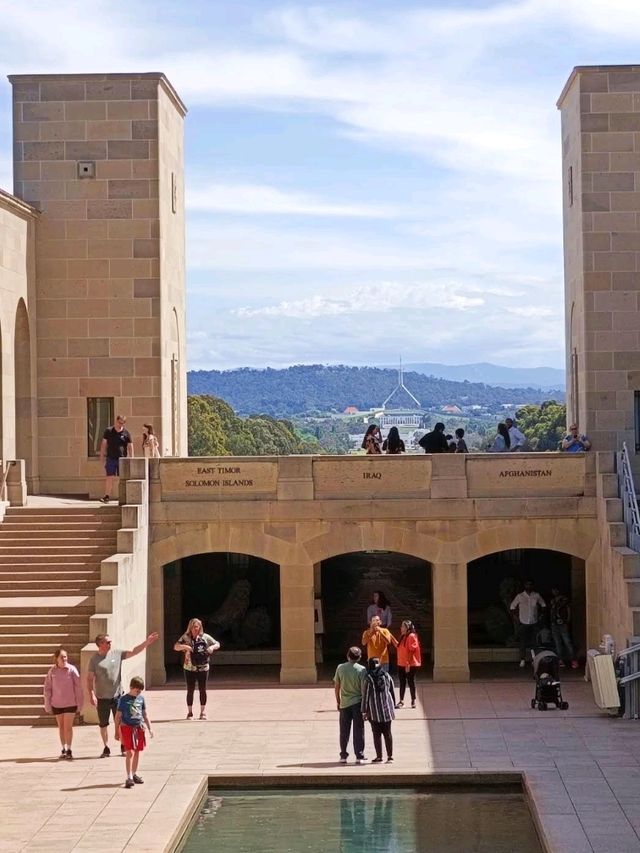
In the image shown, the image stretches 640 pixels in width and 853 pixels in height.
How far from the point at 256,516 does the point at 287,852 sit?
13647 millimetres

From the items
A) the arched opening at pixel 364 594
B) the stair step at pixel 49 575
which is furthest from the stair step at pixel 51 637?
the arched opening at pixel 364 594

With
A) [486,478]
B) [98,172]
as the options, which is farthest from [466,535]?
[98,172]

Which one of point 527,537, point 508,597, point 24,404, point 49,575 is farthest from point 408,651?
point 24,404

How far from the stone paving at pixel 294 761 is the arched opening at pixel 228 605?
5.00m

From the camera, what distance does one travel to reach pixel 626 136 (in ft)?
113

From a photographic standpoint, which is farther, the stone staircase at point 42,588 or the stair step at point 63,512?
the stair step at point 63,512

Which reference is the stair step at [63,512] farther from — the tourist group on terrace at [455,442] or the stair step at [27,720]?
the stair step at [27,720]

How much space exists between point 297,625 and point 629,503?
667 centimetres

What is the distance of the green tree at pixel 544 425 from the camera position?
9738 cm

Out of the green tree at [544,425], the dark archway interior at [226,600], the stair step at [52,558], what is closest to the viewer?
the stair step at [52,558]

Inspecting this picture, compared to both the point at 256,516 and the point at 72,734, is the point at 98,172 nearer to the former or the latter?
the point at 256,516

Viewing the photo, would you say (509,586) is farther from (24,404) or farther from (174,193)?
(174,193)

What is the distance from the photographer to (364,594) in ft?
130

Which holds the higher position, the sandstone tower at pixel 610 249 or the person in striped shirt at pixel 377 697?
the sandstone tower at pixel 610 249
